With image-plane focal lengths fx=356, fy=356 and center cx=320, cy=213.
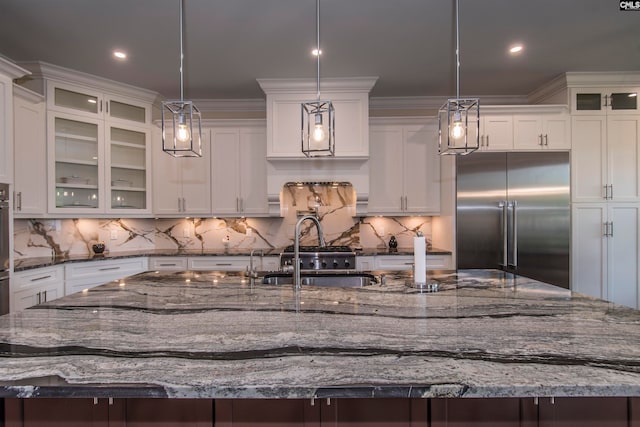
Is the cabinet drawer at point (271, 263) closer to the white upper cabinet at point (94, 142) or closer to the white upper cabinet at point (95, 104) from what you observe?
the white upper cabinet at point (94, 142)

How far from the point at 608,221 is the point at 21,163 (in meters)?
5.59

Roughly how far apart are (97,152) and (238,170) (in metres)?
1.45

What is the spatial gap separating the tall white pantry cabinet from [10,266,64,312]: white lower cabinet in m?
4.98

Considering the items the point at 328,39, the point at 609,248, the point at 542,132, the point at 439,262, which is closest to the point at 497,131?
the point at 542,132

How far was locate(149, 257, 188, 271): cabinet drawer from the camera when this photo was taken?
3.92m

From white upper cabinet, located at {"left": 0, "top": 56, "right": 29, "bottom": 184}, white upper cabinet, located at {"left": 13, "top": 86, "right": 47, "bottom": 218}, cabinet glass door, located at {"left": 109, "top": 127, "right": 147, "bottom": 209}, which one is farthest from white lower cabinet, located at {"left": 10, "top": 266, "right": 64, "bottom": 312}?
cabinet glass door, located at {"left": 109, "top": 127, "right": 147, "bottom": 209}

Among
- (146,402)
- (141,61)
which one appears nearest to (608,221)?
(146,402)

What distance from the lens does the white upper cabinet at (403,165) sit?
13.4ft

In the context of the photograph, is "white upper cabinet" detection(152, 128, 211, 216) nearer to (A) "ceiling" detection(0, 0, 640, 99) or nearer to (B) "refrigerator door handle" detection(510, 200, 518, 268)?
(A) "ceiling" detection(0, 0, 640, 99)

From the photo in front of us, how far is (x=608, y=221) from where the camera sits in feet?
11.8

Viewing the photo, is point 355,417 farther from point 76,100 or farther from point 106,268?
point 76,100

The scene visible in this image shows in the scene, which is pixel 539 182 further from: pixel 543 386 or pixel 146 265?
pixel 146 265

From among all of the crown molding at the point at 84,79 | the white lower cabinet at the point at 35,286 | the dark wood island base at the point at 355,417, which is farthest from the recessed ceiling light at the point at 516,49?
the white lower cabinet at the point at 35,286

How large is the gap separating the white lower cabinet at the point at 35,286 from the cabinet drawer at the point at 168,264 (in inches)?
33.2
